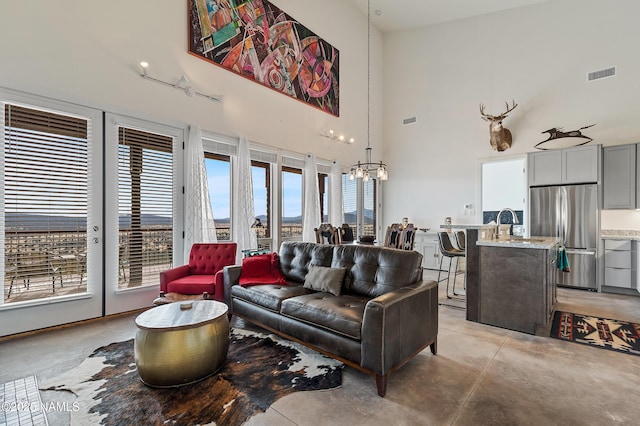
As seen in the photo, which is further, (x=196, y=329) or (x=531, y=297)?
(x=531, y=297)

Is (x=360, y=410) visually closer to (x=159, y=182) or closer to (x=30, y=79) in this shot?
(x=159, y=182)

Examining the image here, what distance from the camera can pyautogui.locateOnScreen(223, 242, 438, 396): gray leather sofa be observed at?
2158 mm

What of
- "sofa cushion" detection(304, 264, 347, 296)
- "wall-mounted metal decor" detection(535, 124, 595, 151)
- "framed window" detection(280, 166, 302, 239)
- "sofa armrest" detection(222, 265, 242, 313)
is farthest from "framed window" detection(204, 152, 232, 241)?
"wall-mounted metal decor" detection(535, 124, 595, 151)

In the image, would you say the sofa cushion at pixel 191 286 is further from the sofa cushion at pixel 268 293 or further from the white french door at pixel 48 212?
the white french door at pixel 48 212

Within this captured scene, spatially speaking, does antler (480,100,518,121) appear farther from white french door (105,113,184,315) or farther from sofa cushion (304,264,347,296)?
white french door (105,113,184,315)

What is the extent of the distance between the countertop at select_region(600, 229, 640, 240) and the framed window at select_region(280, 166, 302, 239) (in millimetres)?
5371

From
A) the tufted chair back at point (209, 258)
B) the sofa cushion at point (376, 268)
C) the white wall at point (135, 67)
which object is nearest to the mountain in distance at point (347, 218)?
the tufted chair back at point (209, 258)

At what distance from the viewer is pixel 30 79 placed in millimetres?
3182

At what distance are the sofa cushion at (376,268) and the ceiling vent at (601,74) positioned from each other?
5660 mm

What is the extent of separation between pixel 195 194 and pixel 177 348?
8.92ft

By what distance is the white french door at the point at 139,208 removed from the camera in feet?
12.4

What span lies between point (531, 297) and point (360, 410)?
2432 mm

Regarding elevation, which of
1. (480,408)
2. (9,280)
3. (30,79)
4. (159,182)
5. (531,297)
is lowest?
(480,408)

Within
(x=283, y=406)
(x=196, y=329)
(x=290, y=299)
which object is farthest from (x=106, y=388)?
(x=290, y=299)
